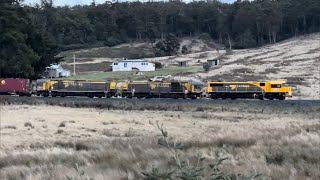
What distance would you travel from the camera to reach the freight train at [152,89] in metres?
53.3

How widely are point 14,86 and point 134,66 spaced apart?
46.3 meters

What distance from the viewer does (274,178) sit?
988 centimetres

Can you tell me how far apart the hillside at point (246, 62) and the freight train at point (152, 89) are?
280 inches

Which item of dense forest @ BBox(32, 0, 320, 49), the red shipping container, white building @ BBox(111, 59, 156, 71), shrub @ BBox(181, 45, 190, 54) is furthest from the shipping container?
dense forest @ BBox(32, 0, 320, 49)

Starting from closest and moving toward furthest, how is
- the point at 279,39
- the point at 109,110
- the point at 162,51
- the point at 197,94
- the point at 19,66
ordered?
1. the point at 109,110
2. the point at 197,94
3. the point at 19,66
4. the point at 162,51
5. the point at 279,39

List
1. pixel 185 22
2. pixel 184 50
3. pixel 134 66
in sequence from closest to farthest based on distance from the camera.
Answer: pixel 134 66, pixel 184 50, pixel 185 22

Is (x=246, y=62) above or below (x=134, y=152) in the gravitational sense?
above

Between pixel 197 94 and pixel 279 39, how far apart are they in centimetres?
10235

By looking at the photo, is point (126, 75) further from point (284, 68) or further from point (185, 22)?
point (185, 22)

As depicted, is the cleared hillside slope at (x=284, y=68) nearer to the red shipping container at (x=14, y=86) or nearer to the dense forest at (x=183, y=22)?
the dense forest at (x=183, y=22)

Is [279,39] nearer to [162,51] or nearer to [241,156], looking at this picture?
[162,51]

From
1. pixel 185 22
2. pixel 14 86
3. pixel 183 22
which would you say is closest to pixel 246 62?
pixel 14 86

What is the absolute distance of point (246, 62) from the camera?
3900 inches

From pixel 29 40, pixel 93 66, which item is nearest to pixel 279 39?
pixel 93 66
